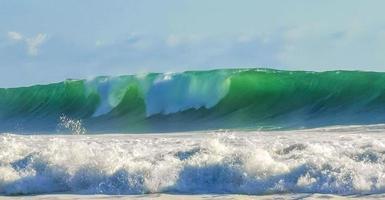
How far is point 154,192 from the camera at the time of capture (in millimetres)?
8586

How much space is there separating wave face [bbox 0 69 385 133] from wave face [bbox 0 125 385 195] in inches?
221

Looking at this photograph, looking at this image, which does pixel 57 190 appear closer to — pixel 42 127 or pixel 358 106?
pixel 358 106

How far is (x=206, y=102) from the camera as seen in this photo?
19719 mm

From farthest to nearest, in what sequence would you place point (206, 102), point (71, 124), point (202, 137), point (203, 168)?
point (71, 124) < point (206, 102) < point (202, 137) < point (203, 168)

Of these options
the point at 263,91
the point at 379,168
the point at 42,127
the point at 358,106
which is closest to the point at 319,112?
the point at 358,106

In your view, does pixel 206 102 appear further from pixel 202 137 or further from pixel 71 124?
pixel 202 137

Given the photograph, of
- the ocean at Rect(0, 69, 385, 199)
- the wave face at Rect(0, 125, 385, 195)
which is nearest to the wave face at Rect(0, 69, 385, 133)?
the ocean at Rect(0, 69, 385, 199)

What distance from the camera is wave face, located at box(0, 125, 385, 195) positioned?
27.6 ft

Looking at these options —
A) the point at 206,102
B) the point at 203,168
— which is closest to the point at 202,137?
the point at 203,168

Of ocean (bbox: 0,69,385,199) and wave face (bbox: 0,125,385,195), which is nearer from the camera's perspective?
wave face (bbox: 0,125,385,195)

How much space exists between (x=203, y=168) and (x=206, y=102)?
10.8 m

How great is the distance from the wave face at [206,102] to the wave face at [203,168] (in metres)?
5.62

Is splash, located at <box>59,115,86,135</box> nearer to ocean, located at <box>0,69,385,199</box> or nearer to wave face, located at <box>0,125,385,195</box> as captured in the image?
ocean, located at <box>0,69,385,199</box>

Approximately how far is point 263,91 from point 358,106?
3335mm
